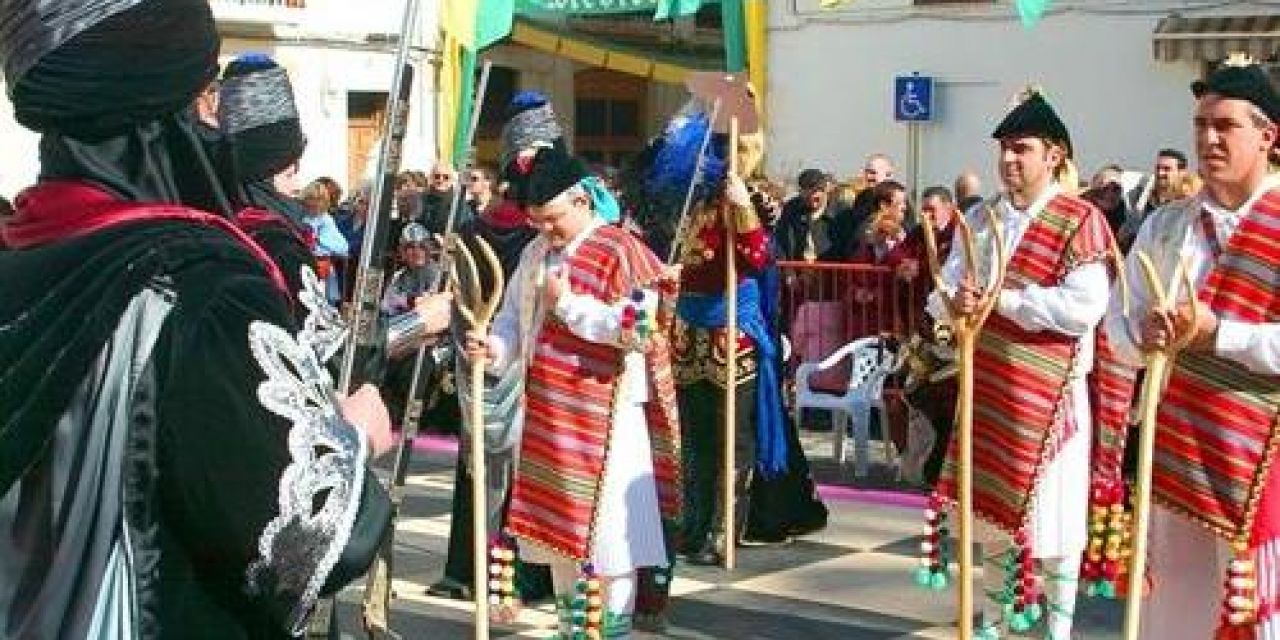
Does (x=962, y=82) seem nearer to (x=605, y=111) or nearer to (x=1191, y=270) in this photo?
(x=605, y=111)

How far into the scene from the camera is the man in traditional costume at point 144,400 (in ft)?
7.75

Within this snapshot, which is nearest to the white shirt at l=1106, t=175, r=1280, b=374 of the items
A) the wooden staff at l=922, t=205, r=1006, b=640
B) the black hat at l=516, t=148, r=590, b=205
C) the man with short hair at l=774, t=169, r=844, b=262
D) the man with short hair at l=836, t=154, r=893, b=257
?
the wooden staff at l=922, t=205, r=1006, b=640

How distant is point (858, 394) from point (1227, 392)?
5.72m

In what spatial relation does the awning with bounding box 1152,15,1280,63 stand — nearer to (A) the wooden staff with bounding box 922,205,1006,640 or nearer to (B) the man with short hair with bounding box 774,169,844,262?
(B) the man with short hair with bounding box 774,169,844,262

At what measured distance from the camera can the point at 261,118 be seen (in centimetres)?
548

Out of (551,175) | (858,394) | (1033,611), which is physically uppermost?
(551,175)

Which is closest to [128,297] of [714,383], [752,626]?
[752,626]

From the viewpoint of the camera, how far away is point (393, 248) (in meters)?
12.3

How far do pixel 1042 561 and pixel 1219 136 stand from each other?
5.52 feet

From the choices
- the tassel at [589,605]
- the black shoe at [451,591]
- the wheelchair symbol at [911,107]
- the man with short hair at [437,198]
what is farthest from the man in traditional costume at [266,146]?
the wheelchair symbol at [911,107]

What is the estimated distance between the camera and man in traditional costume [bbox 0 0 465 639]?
7.75 feet

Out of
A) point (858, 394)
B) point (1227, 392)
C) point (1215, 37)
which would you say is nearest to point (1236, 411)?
point (1227, 392)

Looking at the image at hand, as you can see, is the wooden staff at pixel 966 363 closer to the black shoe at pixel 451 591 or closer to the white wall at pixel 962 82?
the black shoe at pixel 451 591

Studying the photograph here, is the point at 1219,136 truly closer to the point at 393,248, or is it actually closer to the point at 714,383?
the point at 714,383
